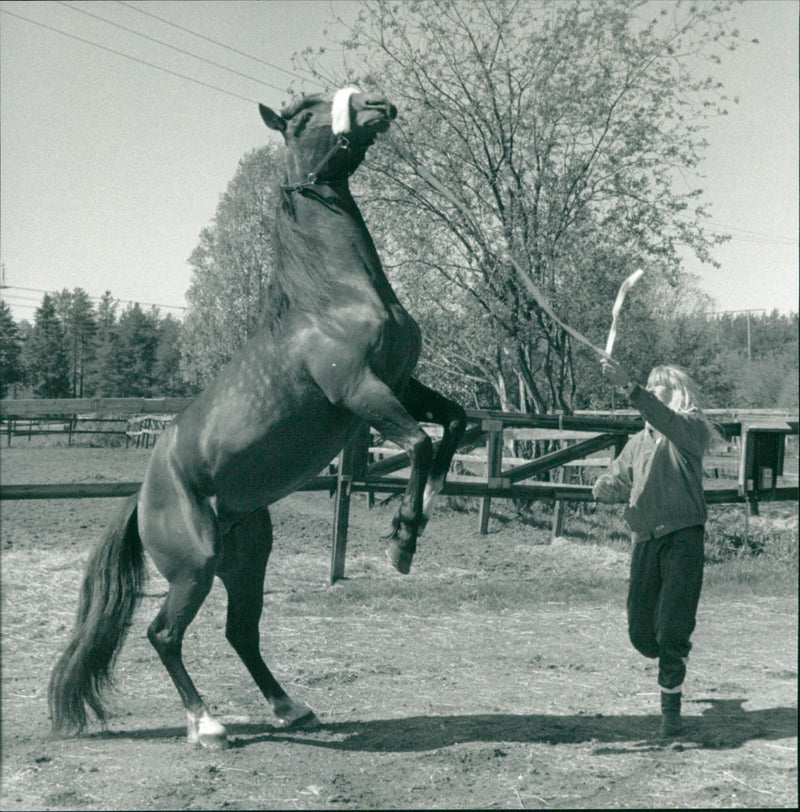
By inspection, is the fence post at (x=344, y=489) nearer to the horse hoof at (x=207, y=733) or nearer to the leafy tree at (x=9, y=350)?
the leafy tree at (x=9, y=350)

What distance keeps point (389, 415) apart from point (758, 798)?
1743 mm

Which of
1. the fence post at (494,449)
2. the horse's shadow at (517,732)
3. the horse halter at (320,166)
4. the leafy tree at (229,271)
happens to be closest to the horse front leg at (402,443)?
the horse halter at (320,166)

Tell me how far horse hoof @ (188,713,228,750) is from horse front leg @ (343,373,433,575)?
1148mm

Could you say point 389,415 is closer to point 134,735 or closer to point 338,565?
point 134,735

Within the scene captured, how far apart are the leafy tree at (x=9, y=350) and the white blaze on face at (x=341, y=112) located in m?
1.55

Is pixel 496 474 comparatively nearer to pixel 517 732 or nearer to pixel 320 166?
pixel 517 732

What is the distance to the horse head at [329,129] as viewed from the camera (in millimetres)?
2756

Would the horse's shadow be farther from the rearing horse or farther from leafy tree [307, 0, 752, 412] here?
→ leafy tree [307, 0, 752, 412]

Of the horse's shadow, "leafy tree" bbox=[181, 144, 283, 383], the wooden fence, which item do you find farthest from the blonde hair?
"leafy tree" bbox=[181, 144, 283, 383]

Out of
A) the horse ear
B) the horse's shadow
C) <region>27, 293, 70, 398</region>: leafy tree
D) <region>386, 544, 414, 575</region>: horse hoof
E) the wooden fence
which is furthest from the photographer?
the wooden fence

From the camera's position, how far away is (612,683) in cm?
438

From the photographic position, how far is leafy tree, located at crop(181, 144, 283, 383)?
1642cm

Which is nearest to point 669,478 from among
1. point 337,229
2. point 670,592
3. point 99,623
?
point 670,592

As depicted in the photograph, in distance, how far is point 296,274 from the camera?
298 cm
